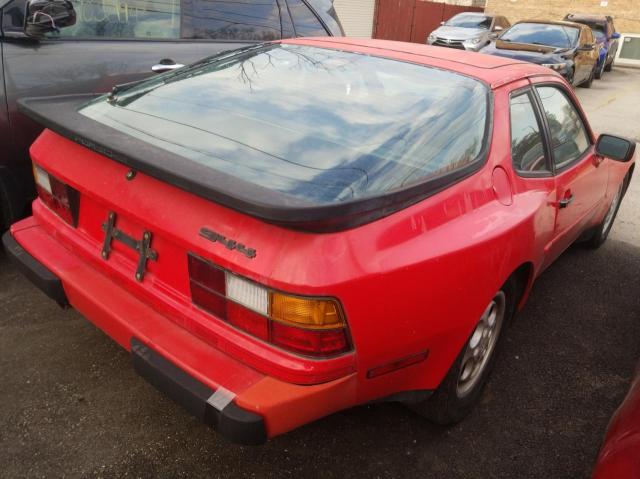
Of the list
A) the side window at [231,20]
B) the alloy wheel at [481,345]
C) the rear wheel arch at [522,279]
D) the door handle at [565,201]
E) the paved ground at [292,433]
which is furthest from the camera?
the side window at [231,20]

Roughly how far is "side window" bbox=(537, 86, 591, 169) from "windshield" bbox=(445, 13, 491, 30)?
15.1 m

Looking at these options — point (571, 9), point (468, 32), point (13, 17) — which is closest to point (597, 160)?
point (13, 17)

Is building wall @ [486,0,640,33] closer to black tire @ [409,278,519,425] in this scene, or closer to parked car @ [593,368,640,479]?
black tire @ [409,278,519,425]

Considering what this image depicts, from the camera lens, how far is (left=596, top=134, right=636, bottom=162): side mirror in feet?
10.1

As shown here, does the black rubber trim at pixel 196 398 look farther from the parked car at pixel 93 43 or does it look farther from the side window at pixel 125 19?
the side window at pixel 125 19

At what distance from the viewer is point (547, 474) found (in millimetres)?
2232

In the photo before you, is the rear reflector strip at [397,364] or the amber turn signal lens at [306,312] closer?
the amber turn signal lens at [306,312]

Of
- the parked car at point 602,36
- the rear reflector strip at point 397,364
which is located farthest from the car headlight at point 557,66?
the rear reflector strip at point 397,364

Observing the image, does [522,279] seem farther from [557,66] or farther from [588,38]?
[588,38]

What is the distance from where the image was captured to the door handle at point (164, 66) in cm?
364

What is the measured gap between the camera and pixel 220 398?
1649 mm

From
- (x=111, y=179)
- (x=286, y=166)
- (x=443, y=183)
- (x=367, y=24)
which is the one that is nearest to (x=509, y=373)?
(x=443, y=183)

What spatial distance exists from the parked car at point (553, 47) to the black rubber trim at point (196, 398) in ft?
34.6

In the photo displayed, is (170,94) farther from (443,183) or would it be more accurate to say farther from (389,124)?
(443,183)
